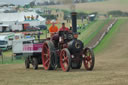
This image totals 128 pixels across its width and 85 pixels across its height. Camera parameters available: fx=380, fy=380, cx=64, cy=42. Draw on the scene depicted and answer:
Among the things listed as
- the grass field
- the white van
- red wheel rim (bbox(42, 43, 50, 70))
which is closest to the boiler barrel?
the grass field

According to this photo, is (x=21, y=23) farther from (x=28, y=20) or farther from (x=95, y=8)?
(x=95, y=8)

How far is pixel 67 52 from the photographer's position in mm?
13352

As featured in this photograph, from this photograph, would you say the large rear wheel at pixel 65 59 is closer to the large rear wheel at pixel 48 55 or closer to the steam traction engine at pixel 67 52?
the steam traction engine at pixel 67 52

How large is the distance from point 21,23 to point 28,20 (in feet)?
7.17

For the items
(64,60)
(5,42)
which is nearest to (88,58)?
(64,60)

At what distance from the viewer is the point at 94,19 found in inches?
1871

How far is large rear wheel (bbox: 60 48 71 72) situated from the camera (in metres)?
13.2

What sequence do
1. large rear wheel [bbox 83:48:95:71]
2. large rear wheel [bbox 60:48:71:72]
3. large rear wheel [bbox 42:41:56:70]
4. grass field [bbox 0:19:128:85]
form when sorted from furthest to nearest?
large rear wheel [bbox 42:41:56:70]
large rear wheel [bbox 83:48:95:71]
large rear wheel [bbox 60:48:71:72]
grass field [bbox 0:19:128:85]

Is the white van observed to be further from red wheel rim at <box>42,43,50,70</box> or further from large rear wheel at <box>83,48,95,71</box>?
large rear wheel at <box>83,48,95,71</box>

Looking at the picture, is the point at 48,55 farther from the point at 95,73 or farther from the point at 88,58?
the point at 95,73

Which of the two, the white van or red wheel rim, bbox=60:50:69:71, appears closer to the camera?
red wheel rim, bbox=60:50:69:71

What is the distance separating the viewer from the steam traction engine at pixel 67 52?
13741 millimetres

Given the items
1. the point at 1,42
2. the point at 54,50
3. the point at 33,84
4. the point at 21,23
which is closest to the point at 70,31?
the point at 54,50

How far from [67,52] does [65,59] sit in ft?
1.33
